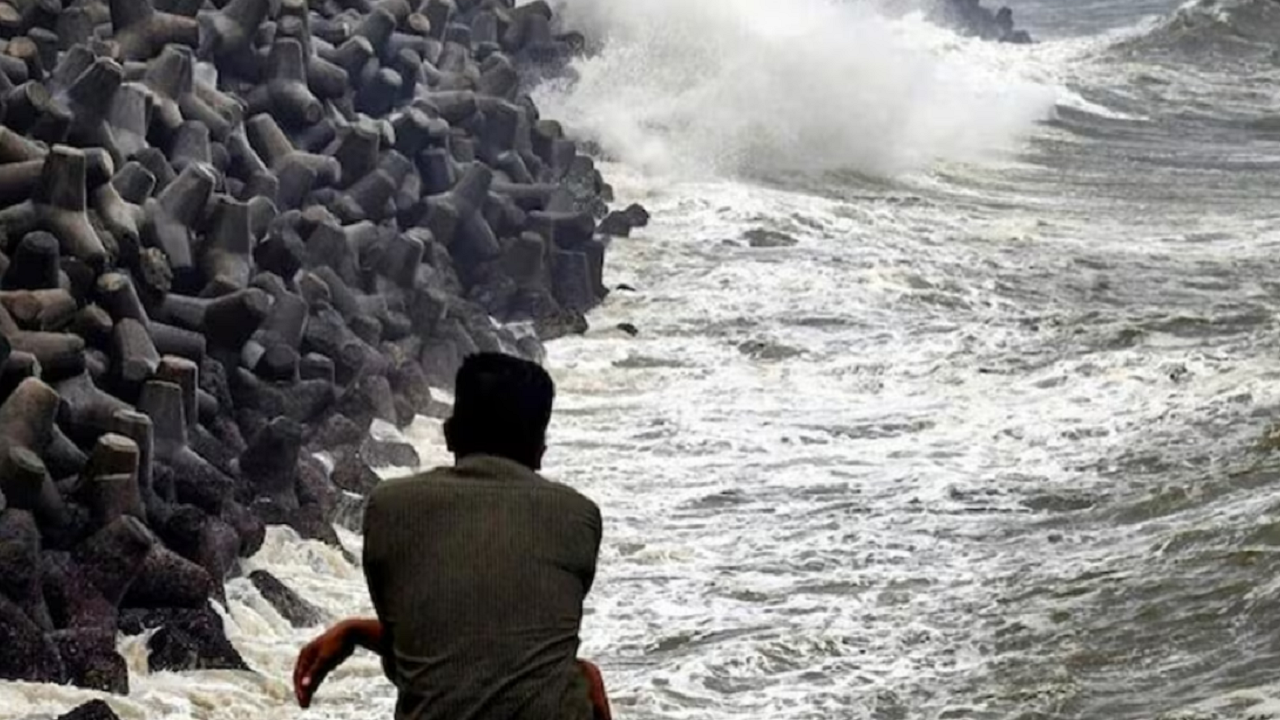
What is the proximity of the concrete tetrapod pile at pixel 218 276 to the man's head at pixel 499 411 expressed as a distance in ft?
14.7

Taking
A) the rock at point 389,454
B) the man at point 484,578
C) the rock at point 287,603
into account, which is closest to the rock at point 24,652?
the rock at point 287,603

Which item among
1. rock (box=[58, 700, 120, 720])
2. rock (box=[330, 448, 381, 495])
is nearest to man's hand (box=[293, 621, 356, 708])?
rock (box=[58, 700, 120, 720])

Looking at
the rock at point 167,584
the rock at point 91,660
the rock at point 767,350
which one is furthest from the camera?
the rock at point 767,350

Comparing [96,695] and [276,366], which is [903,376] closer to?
[276,366]

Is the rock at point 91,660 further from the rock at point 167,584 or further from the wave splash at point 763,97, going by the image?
the wave splash at point 763,97

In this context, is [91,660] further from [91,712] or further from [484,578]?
[484,578]

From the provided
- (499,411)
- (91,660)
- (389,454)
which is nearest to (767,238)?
(389,454)

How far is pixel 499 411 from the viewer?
4262 millimetres

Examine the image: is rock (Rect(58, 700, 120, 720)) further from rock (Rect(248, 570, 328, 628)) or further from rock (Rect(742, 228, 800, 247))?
rock (Rect(742, 228, 800, 247))

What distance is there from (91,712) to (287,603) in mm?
2029

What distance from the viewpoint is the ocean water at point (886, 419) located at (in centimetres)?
939

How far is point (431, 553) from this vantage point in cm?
413

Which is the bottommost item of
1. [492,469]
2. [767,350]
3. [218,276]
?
[767,350]

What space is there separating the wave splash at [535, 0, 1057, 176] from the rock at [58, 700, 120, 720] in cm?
1545
